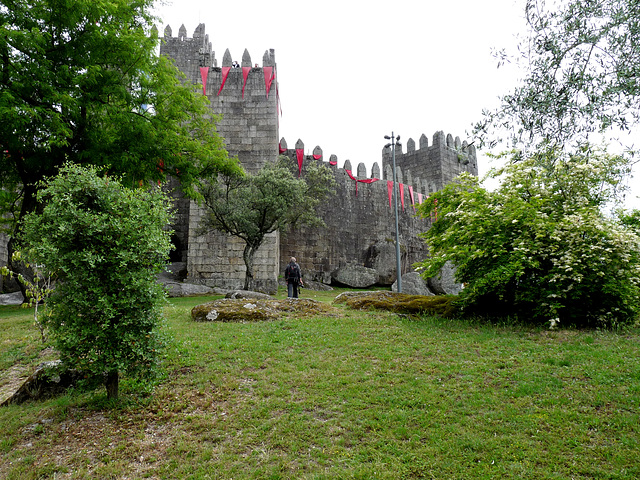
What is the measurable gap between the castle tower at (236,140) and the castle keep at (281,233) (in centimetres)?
4

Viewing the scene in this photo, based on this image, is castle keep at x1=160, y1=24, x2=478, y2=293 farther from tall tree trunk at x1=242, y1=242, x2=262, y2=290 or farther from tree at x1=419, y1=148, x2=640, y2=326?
tree at x1=419, y1=148, x2=640, y2=326

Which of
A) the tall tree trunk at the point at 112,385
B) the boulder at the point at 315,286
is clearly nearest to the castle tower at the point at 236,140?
the boulder at the point at 315,286

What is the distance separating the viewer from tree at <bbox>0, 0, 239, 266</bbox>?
1045 cm

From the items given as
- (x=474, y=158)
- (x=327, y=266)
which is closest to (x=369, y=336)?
(x=327, y=266)

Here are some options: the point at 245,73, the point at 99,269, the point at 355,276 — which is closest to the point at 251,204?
the point at 245,73

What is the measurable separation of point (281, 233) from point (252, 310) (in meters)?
12.7

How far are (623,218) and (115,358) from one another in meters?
9.72

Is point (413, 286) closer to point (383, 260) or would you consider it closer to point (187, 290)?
point (383, 260)

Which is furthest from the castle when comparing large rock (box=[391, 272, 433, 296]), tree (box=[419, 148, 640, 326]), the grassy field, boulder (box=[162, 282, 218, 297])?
the grassy field

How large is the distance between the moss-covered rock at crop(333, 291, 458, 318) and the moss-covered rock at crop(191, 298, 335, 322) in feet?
2.87

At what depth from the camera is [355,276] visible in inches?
863

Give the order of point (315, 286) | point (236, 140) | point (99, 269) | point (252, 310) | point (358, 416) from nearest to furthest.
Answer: point (358, 416)
point (99, 269)
point (252, 310)
point (236, 140)
point (315, 286)

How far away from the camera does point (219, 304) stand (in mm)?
9805

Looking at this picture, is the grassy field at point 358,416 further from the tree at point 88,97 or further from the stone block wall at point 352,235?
the stone block wall at point 352,235
